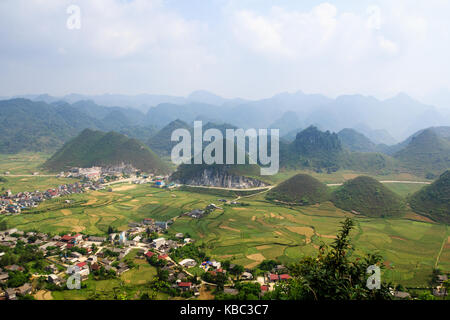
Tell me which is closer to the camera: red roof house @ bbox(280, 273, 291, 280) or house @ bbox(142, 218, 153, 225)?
red roof house @ bbox(280, 273, 291, 280)

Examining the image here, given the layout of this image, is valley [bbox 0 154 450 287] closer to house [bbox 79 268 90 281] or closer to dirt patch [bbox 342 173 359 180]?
house [bbox 79 268 90 281]

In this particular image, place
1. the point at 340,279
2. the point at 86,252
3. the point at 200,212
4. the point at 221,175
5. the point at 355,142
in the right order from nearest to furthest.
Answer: the point at 340,279 → the point at 86,252 → the point at 200,212 → the point at 221,175 → the point at 355,142

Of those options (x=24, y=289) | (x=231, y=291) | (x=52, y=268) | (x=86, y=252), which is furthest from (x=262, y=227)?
(x=24, y=289)

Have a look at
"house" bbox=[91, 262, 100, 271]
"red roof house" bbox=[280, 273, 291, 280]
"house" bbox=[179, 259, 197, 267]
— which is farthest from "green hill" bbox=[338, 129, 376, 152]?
"house" bbox=[91, 262, 100, 271]

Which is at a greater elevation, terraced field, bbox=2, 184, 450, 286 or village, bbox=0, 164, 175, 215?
village, bbox=0, 164, 175, 215

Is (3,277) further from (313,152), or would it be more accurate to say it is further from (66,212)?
(313,152)

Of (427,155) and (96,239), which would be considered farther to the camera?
(427,155)

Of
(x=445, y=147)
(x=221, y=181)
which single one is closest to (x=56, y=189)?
(x=221, y=181)

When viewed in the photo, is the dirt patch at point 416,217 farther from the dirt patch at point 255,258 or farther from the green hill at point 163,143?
the green hill at point 163,143
